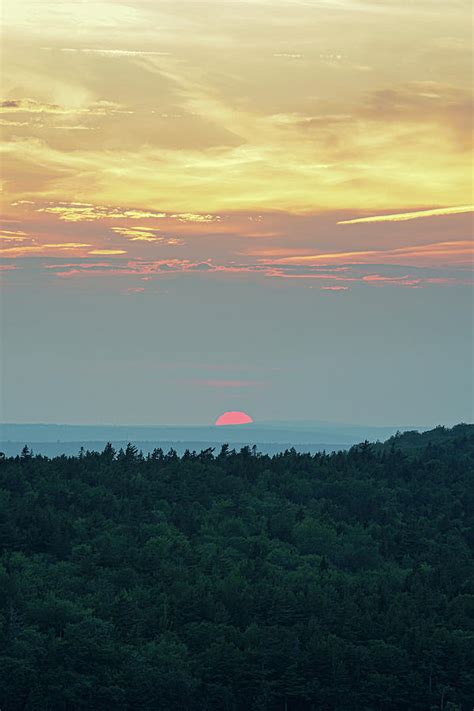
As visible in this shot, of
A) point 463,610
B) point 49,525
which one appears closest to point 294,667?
point 463,610

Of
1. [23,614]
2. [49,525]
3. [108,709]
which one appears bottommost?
[108,709]

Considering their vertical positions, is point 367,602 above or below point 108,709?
above

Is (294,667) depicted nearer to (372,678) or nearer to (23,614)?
(372,678)

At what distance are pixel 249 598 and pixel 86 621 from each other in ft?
85.4

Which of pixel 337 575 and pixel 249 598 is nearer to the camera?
pixel 249 598

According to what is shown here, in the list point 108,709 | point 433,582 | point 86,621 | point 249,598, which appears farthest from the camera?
point 433,582

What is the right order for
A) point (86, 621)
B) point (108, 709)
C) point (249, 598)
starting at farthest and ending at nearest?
1. point (249, 598)
2. point (86, 621)
3. point (108, 709)

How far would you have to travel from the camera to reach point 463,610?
166375mm

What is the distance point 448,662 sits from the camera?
496 feet

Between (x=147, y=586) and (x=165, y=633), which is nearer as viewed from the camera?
(x=165, y=633)

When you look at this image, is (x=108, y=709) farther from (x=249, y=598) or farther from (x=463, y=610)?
(x=463, y=610)

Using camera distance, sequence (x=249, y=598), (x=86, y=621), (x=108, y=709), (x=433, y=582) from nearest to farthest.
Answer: (x=108, y=709)
(x=86, y=621)
(x=249, y=598)
(x=433, y=582)

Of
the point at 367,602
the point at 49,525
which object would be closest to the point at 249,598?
the point at 367,602

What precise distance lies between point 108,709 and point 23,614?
19.7 metres
